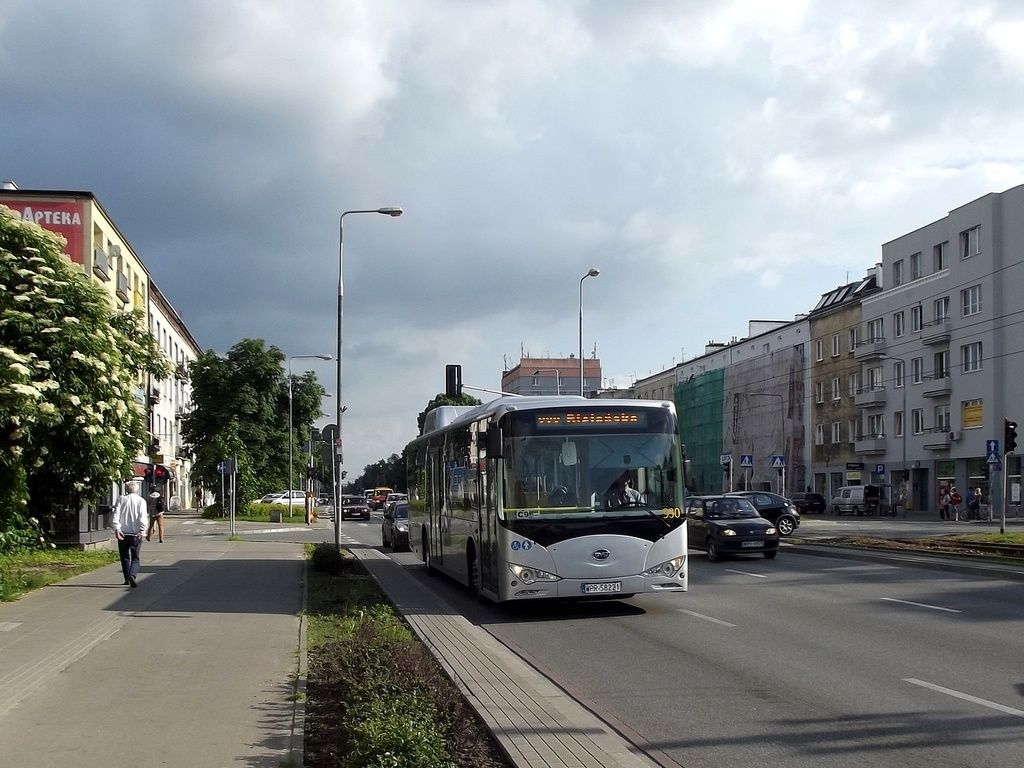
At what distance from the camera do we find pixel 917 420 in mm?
65625


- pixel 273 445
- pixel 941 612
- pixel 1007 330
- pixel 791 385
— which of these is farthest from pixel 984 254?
pixel 941 612

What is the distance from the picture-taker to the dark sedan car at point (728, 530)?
2395 cm

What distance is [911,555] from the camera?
24.5 metres

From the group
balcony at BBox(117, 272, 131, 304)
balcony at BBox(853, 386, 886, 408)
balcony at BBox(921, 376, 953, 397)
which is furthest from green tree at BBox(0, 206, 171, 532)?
balcony at BBox(853, 386, 886, 408)

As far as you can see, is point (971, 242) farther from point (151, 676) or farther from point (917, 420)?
point (151, 676)

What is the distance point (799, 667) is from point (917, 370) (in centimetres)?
5980

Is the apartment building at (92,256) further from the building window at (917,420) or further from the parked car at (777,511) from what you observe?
the building window at (917,420)

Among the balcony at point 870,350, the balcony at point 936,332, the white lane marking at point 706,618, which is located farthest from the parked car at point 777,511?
the balcony at point 870,350

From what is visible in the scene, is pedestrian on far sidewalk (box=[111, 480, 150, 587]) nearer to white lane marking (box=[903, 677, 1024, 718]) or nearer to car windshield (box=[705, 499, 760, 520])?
white lane marking (box=[903, 677, 1024, 718])

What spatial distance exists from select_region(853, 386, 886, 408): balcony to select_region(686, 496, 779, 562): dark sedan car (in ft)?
151

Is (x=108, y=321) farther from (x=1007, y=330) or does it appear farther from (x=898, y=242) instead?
(x=898, y=242)

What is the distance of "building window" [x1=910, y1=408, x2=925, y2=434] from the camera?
64.8 meters

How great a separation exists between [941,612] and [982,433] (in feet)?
160

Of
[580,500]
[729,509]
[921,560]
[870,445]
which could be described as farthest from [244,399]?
[580,500]
